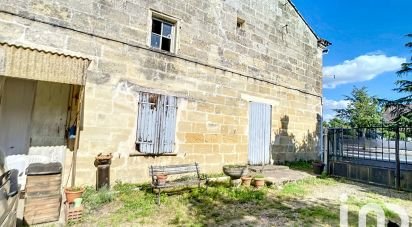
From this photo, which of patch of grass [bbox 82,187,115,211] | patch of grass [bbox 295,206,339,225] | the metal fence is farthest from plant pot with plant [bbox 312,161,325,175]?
patch of grass [bbox 82,187,115,211]

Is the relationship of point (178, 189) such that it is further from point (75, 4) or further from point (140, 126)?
point (75, 4)

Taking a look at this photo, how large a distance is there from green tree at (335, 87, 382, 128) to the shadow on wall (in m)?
14.5

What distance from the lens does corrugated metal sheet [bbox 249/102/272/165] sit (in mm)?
9766

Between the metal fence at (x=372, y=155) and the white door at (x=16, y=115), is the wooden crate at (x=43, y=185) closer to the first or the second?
the white door at (x=16, y=115)

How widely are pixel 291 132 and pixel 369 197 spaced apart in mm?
4483

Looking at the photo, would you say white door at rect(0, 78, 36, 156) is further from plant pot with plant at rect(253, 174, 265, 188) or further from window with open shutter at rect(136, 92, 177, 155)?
plant pot with plant at rect(253, 174, 265, 188)

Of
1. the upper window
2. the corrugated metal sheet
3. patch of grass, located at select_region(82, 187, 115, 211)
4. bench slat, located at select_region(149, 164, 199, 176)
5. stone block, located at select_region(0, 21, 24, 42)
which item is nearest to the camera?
stone block, located at select_region(0, 21, 24, 42)

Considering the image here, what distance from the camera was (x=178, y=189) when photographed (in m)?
6.79

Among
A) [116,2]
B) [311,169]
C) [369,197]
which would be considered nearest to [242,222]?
[369,197]

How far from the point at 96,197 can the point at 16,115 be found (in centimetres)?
245

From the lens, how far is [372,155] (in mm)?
8875

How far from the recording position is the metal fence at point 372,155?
7934 mm

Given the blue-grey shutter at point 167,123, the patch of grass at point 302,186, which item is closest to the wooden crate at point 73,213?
the blue-grey shutter at point 167,123

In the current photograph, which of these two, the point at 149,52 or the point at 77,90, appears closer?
the point at 77,90
